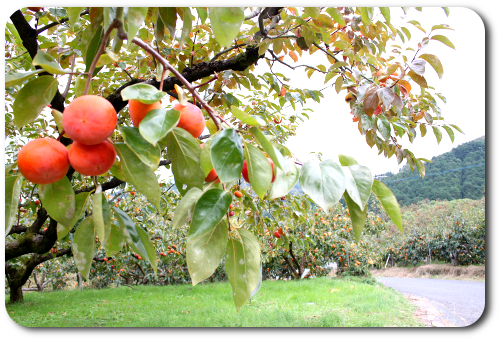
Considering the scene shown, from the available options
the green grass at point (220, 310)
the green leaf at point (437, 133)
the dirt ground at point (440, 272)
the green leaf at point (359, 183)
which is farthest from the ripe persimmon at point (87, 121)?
the dirt ground at point (440, 272)

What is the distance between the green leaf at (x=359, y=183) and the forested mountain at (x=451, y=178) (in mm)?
15654

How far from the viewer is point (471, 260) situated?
12.1 meters

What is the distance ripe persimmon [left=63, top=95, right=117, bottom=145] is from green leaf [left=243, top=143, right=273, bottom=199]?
0.68 feet

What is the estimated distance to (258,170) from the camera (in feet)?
1.48

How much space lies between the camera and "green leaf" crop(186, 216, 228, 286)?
1.54 feet

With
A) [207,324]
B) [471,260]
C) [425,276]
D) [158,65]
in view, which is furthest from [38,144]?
[471,260]

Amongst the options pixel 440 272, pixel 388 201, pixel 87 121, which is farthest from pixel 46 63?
pixel 440 272

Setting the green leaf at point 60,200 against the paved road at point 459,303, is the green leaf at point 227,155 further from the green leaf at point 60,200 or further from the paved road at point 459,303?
the paved road at point 459,303

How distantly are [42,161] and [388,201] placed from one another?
0.56 metres

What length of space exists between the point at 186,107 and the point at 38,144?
8.9 inches

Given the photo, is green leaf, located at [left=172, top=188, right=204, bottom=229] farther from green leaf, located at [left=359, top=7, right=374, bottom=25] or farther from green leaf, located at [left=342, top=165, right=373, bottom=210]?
green leaf, located at [left=359, top=7, right=374, bottom=25]

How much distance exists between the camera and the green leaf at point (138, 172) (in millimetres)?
466

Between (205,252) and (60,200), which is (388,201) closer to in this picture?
(205,252)
